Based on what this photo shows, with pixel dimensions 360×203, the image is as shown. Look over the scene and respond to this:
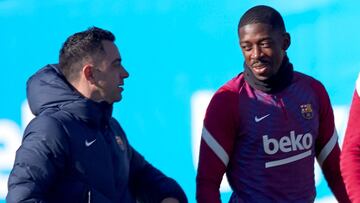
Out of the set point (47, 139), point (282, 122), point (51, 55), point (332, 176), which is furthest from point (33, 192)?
point (51, 55)

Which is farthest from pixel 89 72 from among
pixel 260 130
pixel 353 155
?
pixel 353 155

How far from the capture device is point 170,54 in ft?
12.0

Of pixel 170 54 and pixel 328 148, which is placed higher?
pixel 170 54

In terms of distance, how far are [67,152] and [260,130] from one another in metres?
0.66

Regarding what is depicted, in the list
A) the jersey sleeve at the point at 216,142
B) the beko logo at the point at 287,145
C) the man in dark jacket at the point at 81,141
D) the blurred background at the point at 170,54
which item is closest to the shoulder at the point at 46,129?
the man in dark jacket at the point at 81,141

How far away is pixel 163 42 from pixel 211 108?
87 cm

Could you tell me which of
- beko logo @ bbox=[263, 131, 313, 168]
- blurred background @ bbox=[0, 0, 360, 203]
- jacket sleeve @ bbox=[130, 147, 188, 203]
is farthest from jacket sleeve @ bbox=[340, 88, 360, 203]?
blurred background @ bbox=[0, 0, 360, 203]

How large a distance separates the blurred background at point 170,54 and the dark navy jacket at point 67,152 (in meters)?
0.85

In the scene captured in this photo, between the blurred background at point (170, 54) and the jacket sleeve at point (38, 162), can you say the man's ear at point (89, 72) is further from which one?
→ the blurred background at point (170, 54)

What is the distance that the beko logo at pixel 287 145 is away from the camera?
2844 millimetres

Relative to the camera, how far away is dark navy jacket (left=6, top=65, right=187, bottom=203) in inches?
97.0

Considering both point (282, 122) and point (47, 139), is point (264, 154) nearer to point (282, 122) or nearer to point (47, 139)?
point (282, 122)

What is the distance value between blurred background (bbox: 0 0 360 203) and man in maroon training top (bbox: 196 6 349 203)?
2.40ft

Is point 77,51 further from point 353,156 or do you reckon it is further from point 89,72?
point 353,156
